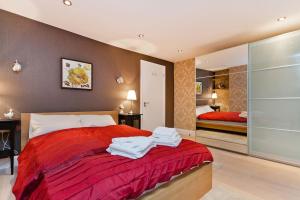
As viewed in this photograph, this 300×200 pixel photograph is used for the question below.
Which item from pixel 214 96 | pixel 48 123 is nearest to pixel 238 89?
pixel 214 96

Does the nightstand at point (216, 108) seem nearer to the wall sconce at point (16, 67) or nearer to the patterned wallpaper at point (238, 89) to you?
the patterned wallpaper at point (238, 89)

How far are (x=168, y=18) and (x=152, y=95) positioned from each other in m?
2.29

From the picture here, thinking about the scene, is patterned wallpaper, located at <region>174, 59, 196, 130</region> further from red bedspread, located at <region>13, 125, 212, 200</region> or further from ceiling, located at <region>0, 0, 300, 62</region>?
red bedspread, located at <region>13, 125, 212, 200</region>

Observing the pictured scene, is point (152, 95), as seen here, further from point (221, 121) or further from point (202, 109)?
point (221, 121)

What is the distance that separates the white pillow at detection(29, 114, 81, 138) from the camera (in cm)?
232

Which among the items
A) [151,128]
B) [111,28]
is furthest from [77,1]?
[151,128]

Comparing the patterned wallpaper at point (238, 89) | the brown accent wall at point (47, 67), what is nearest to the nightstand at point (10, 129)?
the brown accent wall at point (47, 67)

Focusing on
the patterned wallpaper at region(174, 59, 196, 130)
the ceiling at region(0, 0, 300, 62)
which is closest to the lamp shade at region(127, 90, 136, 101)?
the ceiling at region(0, 0, 300, 62)

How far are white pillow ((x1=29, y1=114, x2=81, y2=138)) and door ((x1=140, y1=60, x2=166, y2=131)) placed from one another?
198 cm

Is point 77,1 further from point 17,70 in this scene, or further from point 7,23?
point 17,70

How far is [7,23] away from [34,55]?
0.53m

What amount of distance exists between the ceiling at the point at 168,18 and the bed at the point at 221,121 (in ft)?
5.04

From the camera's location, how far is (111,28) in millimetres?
2918

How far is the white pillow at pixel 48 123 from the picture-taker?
7.61 ft
